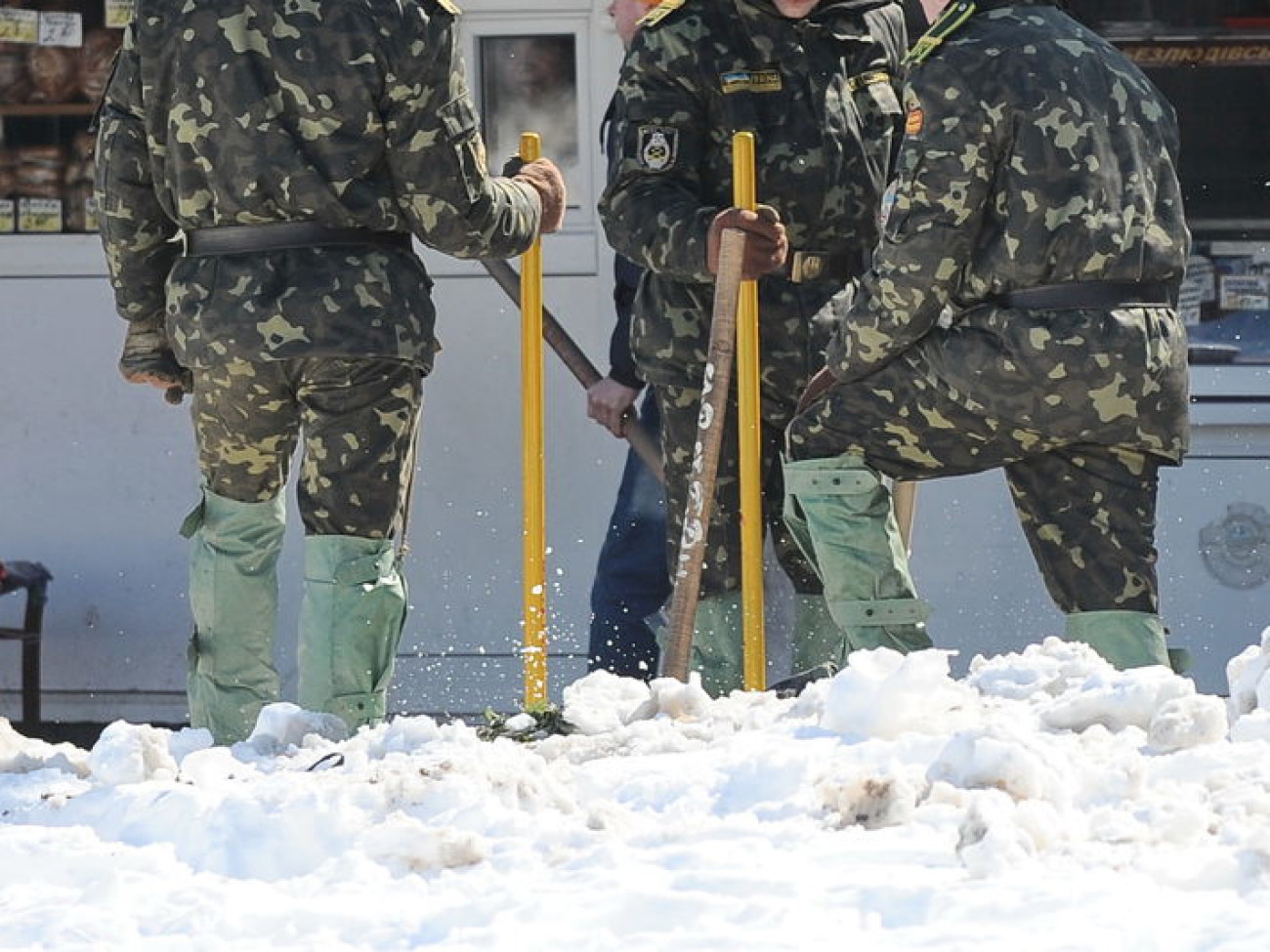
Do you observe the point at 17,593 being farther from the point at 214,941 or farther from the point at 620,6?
the point at 214,941

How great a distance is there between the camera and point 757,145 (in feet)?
19.3

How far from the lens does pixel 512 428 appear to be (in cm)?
759

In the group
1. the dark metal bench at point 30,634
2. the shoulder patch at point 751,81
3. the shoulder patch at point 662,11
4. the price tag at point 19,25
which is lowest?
the dark metal bench at point 30,634

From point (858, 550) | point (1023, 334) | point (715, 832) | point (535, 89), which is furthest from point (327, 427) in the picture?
point (535, 89)

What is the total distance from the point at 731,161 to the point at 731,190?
0.21ft

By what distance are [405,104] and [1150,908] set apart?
2.75m

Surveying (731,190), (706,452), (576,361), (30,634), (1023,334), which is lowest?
(30,634)

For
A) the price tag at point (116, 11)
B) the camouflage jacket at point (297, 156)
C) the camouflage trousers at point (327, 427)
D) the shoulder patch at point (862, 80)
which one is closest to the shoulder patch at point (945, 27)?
the shoulder patch at point (862, 80)

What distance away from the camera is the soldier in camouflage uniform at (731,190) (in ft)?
19.2

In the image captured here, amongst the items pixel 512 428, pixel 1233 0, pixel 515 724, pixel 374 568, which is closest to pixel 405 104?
pixel 374 568

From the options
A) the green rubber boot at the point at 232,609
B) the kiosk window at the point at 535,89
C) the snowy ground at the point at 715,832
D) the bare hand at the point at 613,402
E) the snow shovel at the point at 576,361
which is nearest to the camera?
the snowy ground at the point at 715,832

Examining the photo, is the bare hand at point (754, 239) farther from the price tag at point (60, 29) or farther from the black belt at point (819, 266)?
the price tag at point (60, 29)

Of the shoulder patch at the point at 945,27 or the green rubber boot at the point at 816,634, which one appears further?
the green rubber boot at the point at 816,634

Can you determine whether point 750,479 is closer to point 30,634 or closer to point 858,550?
point 858,550
